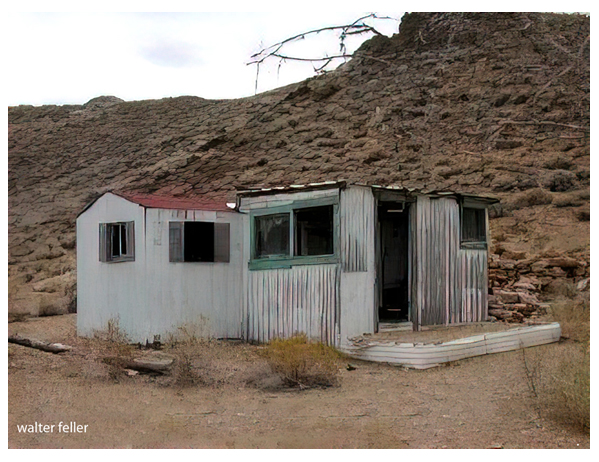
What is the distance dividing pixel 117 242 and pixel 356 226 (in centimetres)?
410

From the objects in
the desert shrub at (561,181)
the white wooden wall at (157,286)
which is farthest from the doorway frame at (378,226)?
the desert shrub at (561,181)

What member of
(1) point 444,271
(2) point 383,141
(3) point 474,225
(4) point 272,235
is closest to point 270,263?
(4) point 272,235

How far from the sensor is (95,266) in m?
A: 11.9

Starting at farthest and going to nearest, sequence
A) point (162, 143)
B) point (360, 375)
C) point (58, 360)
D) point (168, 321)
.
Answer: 1. point (162, 143)
2. point (168, 321)
3. point (58, 360)
4. point (360, 375)

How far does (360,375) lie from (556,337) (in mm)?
3595

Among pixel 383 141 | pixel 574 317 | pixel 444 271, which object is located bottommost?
pixel 574 317

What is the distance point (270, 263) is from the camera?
1126cm

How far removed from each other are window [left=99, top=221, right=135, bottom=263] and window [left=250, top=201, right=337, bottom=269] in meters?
2.01

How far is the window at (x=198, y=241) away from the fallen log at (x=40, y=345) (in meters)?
2.12

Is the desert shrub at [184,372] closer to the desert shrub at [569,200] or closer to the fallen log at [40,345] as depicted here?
the fallen log at [40,345]

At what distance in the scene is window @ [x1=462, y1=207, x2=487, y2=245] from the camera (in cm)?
1234

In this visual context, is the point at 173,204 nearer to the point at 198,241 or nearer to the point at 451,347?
the point at 198,241

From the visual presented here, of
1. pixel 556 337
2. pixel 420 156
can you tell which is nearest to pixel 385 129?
pixel 420 156

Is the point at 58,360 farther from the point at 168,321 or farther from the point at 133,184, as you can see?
the point at 133,184
